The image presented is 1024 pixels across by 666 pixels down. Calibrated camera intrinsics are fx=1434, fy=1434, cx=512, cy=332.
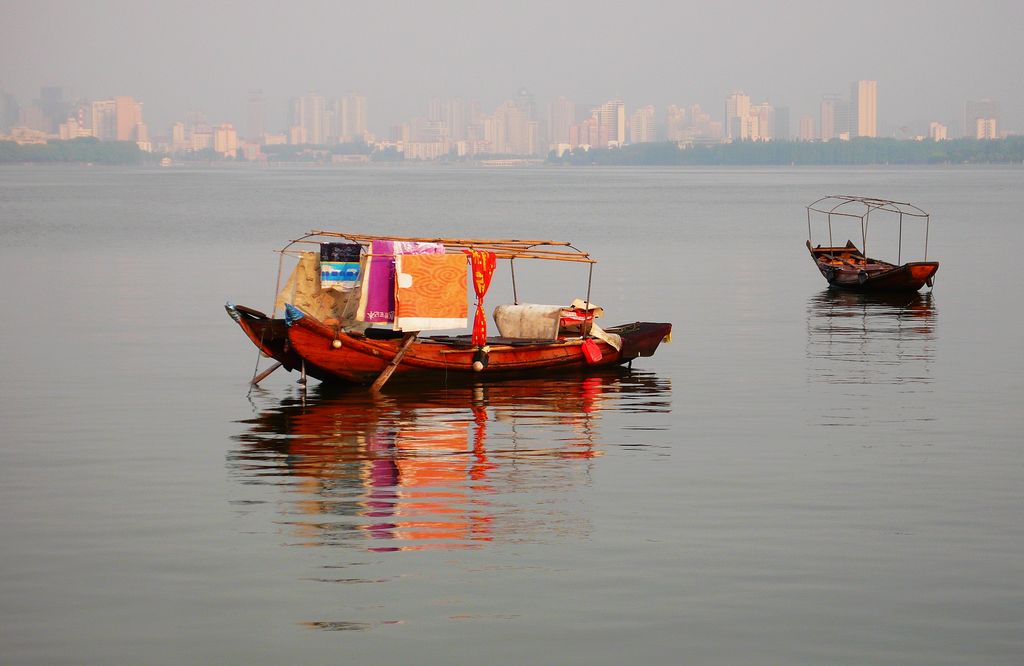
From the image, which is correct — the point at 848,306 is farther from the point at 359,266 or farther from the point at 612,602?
the point at 612,602

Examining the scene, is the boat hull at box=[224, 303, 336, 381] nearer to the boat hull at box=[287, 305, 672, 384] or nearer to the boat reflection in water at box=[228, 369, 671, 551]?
the boat hull at box=[287, 305, 672, 384]

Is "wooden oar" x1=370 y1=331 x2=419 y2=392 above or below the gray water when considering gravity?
above

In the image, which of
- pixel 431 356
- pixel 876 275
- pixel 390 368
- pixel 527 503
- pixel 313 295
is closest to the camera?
pixel 527 503

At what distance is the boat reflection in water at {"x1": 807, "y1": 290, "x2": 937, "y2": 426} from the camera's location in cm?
2056

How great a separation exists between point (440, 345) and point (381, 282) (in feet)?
4.39

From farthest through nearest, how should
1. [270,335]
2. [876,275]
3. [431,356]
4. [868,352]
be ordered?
[876,275] → [868,352] → [431,356] → [270,335]

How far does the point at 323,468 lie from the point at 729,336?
14130 mm

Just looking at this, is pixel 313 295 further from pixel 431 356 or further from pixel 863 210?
pixel 863 210

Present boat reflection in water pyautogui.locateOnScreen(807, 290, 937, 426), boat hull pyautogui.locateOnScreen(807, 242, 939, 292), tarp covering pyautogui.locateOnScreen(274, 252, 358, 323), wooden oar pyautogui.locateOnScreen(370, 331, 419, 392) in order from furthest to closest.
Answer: boat hull pyautogui.locateOnScreen(807, 242, 939, 292), tarp covering pyautogui.locateOnScreen(274, 252, 358, 323), wooden oar pyautogui.locateOnScreen(370, 331, 419, 392), boat reflection in water pyautogui.locateOnScreen(807, 290, 937, 426)

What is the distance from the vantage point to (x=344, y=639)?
10305 millimetres

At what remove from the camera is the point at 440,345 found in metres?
21.8

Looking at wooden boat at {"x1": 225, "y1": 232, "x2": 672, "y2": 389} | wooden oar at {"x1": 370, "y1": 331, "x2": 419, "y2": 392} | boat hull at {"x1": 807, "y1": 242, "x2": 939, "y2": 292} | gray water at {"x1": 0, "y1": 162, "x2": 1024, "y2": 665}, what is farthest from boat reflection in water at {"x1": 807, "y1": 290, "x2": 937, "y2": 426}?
wooden oar at {"x1": 370, "y1": 331, "x2": 419, "y2": 392}

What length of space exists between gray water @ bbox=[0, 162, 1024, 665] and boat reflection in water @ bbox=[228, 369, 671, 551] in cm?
6

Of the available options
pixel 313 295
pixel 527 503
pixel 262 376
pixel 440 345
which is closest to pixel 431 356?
pixel 440 345
